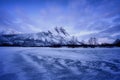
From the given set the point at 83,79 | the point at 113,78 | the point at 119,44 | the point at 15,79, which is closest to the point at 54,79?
the point at 83,79

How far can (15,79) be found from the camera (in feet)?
16.5

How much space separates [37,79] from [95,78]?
2677 mm

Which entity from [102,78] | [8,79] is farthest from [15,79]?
[102,78]

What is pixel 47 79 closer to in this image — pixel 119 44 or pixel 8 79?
pixel 8 79

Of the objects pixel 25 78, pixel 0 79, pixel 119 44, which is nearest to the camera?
pixel 0 79

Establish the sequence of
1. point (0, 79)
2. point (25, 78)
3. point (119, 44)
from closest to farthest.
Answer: point (0, 79), point (25, 78), point (119, 44)

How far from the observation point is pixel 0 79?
192 inches

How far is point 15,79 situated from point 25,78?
1.41 feet

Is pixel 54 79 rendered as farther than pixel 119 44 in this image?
No

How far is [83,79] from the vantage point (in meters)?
5.16

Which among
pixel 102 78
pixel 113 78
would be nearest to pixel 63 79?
pixel 102 78

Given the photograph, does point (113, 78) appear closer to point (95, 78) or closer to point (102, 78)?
point (102, 78)

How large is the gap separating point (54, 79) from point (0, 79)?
2331 mm

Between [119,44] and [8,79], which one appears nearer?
[8,79]
